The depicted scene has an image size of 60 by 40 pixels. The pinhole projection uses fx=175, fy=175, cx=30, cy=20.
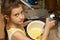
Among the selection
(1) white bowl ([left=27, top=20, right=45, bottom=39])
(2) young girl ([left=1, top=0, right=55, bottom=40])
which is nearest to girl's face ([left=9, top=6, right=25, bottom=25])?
(2) young girl ([left=1, top=0, right=55, bottom=40])

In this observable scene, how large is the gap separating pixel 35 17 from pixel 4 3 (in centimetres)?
56

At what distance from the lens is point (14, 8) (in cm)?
116

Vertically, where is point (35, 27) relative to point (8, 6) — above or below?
below

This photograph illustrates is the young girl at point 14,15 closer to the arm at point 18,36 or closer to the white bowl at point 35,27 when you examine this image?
the arm at point 18,36

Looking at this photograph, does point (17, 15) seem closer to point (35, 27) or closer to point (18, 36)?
point (18, 36)

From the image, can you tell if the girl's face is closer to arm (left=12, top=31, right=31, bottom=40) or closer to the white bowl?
arm (left=12, top=31, right=31, bottom=40)

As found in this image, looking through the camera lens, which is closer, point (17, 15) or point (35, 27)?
point (17, 15)

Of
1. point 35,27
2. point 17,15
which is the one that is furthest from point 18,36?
point 35,27

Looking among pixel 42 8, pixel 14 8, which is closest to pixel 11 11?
pixel 14 8

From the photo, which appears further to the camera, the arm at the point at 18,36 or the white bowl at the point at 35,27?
the white bowl at the point at 35,27

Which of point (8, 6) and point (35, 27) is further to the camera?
point (35, 27)

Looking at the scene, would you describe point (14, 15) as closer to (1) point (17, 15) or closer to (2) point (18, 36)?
(1) point (17, 15)

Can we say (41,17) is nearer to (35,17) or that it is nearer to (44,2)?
(35,17)

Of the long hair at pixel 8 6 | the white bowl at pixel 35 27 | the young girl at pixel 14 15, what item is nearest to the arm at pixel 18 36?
the young girl at pixel 14 15
